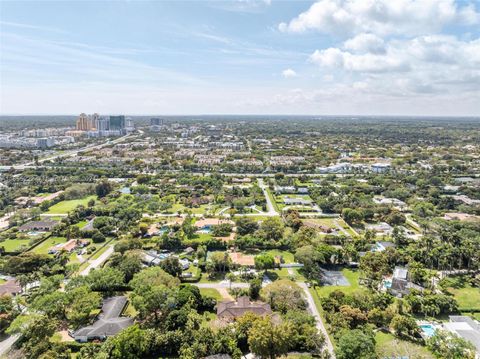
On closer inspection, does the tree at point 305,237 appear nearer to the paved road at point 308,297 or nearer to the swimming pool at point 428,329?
the paved road at point 308,297

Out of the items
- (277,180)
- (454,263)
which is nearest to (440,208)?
(454,263)

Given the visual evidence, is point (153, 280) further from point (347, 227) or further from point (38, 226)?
point (347, 227)

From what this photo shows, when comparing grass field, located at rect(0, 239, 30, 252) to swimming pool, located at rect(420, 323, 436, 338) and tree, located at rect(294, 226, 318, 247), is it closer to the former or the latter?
tree, located at rect(294, 226, 318, 247)

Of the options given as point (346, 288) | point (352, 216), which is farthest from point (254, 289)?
point (352, 216)

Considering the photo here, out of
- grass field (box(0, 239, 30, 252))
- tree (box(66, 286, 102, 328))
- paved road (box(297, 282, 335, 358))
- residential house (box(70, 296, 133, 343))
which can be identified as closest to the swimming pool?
paved road (box(297, 282, 335, 358))

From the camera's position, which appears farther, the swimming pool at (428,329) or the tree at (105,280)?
the tree at (105,280)

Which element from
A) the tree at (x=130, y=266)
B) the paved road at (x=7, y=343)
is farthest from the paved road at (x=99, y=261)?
the paved road at (x=7, y=343)
